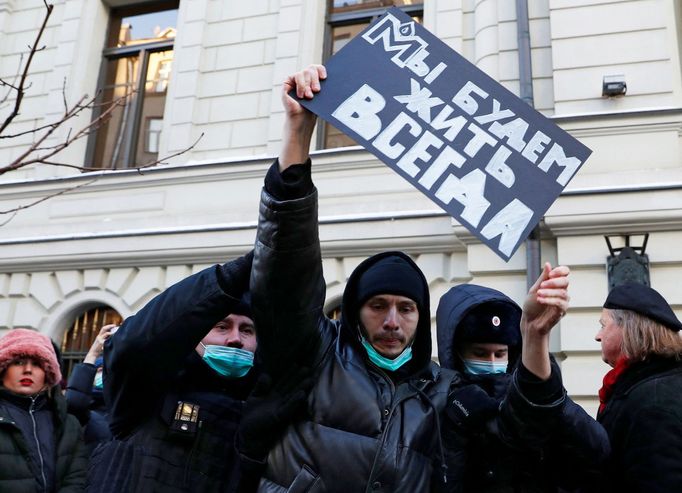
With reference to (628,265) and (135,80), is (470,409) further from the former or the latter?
(135,80)

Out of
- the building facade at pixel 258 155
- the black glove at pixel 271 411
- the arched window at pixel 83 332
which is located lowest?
the black glove at pixel 271 411

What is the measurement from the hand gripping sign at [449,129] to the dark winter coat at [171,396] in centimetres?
62

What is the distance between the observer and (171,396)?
2.26m

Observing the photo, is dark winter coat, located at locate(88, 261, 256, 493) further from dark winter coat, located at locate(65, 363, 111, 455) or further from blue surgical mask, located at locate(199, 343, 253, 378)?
dark winter coat, located at locate(65, 363, 111, 455)

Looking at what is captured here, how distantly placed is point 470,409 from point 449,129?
2.93 feet

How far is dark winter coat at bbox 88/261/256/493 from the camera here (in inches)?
81.6

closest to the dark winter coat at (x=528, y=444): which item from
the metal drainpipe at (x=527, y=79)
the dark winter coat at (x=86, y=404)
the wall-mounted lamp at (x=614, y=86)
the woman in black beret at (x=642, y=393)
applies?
the woman in black beret at (x=642, y=393)

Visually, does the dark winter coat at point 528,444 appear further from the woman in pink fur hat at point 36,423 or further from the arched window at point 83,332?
the arched window at point 83,332

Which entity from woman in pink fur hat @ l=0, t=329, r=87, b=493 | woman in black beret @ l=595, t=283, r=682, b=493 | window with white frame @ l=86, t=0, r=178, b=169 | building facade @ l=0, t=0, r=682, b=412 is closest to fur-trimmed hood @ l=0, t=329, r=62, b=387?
woman in pink fur hat @ l=0, t=329, r=87, b=493

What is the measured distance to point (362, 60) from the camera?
7.52 feet

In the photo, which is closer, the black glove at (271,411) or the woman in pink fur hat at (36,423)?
the black glove at (271,411)

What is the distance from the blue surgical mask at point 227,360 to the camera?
92.2 inches

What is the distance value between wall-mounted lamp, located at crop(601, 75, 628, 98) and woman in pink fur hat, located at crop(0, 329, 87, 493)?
16.9 ft

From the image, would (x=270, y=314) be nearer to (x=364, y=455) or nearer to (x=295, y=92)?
(x=364, y=455)
